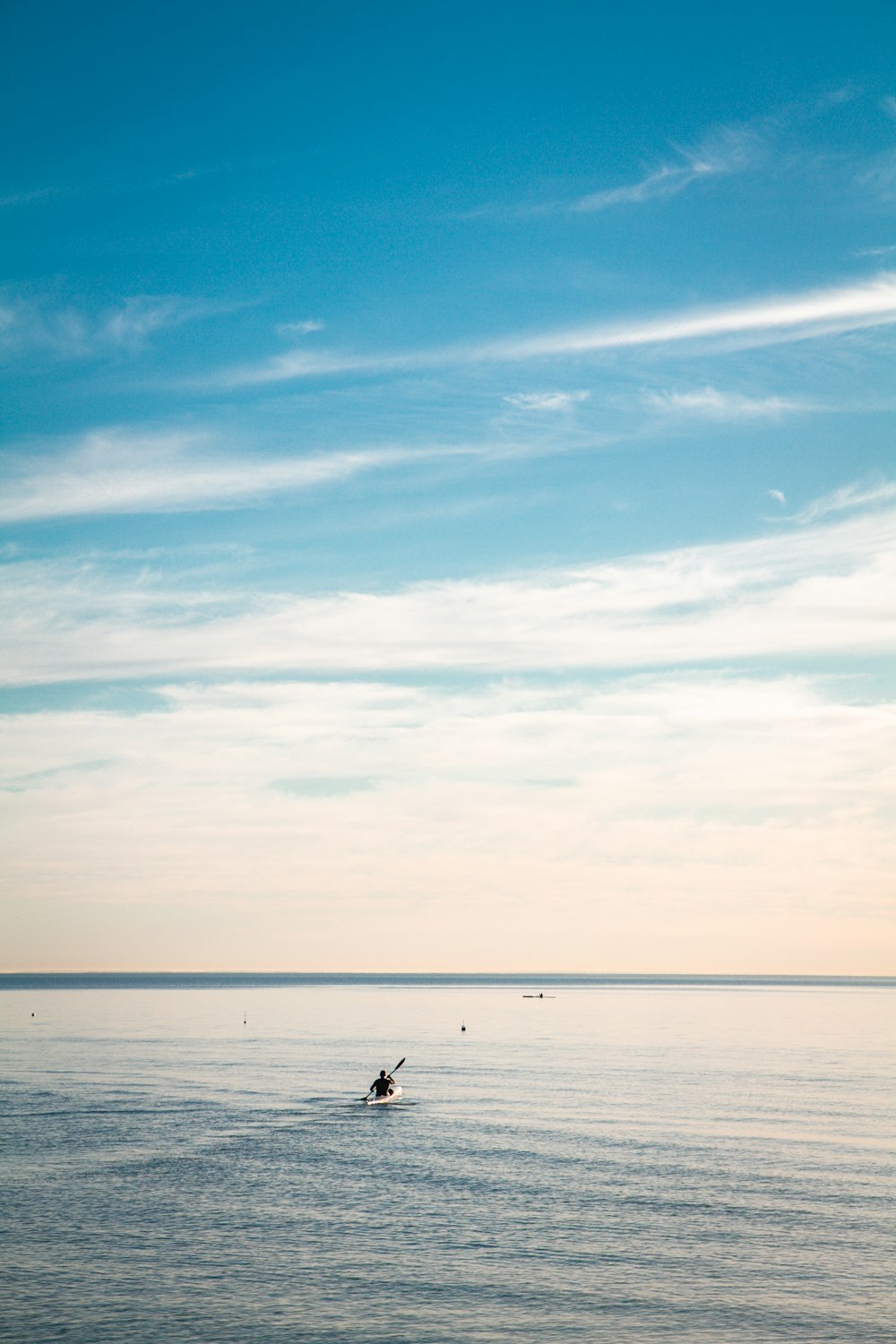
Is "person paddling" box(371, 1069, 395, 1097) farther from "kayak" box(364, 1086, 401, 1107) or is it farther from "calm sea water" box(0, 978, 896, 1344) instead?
"calm sea water" box(0, 978, 896, 1344)

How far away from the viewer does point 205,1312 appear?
115ft

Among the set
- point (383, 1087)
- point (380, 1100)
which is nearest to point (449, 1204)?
point (380, 1100)

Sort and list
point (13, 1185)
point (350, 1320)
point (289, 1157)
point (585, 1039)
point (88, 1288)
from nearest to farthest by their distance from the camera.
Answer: point (350, 1320), point (88, 1288), point (13, 1185), point (289, 1157), point (585, 1039)

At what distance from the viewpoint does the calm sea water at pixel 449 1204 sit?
35000mm

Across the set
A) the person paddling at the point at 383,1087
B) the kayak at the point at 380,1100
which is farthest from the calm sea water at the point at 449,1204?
the person paddling at the point at 383,1087

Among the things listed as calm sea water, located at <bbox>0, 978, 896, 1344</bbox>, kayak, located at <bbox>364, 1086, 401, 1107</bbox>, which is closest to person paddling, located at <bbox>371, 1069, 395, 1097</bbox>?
kayak, located at <bbox>364, 1086, 401, 1107</bbox>

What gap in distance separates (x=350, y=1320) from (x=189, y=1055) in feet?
265

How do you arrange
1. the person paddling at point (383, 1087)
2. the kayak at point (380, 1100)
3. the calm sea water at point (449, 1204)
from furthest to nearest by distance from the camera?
1. the person paddling at point (383, 1087)
2. the kayak at point (380, 1100)
3. the calm sea water at point (449, 1204)

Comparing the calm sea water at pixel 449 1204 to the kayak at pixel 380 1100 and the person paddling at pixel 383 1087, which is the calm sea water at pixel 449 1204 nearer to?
the kayak at pixel 380 1100

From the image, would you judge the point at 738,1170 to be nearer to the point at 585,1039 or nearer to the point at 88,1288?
the point at 88,1288

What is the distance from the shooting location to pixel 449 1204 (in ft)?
159

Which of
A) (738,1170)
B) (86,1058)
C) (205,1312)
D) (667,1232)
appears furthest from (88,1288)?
(86,1058)

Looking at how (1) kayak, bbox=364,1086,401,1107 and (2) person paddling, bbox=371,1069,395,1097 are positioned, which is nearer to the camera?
(1) kayak, bbox=364,1086,401,1107

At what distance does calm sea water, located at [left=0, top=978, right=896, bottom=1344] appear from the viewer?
35.0 m
